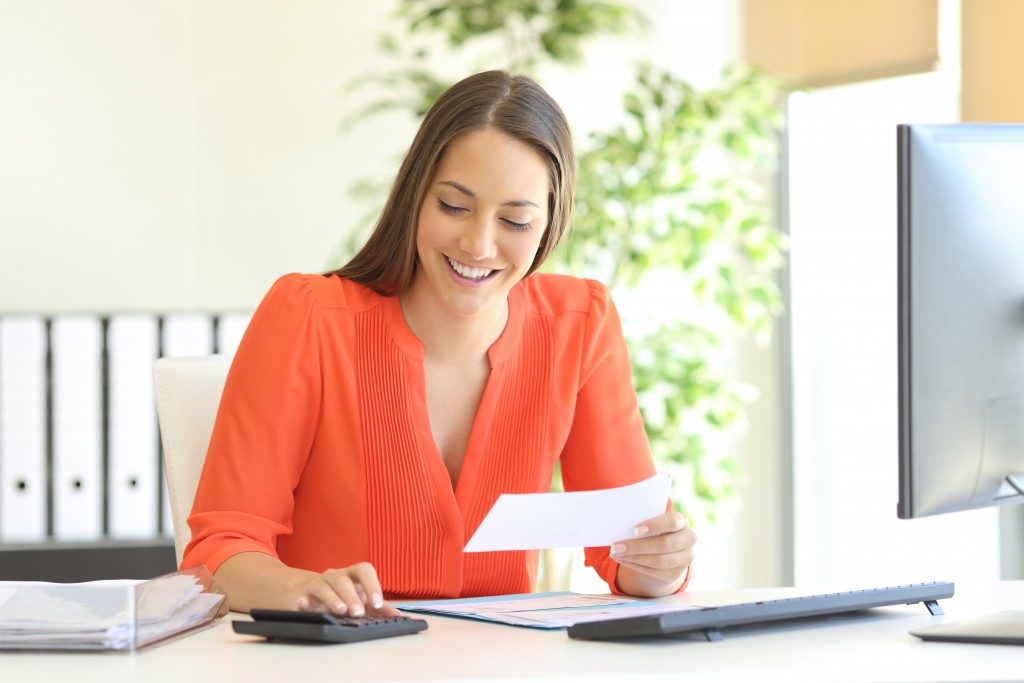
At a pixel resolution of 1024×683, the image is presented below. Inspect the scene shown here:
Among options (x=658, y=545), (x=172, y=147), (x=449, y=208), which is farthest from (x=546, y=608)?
(x=172, y=147)

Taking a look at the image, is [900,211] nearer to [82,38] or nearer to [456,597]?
[456,597]

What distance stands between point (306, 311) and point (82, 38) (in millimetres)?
1793

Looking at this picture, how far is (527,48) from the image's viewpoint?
326 cm

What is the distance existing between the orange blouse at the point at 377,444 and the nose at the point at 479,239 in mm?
178

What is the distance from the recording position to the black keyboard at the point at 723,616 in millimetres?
1067

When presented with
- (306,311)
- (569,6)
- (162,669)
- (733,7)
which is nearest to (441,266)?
(306,311)

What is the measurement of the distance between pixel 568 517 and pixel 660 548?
234mm

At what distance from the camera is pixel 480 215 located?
1.54 meters

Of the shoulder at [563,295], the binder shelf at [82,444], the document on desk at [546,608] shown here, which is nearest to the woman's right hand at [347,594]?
the document on desk at [546,608]

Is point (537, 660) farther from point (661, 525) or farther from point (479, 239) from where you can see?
point (479, 239)

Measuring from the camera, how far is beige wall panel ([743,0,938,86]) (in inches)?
119

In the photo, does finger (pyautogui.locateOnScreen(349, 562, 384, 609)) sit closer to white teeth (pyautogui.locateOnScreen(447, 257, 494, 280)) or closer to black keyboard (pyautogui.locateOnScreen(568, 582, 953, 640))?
black keyboard (pyautogui.locateOnScreen(568, 582, 953, 640))

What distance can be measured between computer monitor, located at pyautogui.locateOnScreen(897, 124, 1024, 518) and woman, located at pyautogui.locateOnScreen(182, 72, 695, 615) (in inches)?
15.0

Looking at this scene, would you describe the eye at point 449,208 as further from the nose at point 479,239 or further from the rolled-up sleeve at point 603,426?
the rolled-up sleeve at point 603,426
